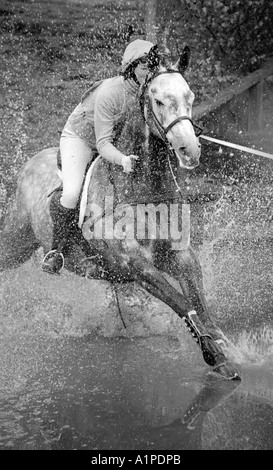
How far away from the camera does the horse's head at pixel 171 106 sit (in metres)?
5.14

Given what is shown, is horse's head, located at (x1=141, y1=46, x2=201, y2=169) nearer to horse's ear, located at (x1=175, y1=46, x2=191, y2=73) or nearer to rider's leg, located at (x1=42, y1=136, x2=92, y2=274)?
horse's ear, located at (x1=175, y1=46, x2=191, y2=73)

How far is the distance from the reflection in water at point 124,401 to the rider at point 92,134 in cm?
75

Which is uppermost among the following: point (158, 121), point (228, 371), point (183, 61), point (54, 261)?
point (183, 61)

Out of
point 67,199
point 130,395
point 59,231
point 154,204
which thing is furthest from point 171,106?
point 130,395

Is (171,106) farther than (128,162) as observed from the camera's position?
No

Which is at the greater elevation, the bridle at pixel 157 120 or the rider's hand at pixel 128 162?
the bridle at pixel 157 120

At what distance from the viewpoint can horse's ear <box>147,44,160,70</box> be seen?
5.35 metres

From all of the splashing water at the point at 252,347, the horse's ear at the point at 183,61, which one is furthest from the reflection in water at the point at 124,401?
the horse's ear at the point at 183,61

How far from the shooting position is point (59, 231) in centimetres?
627

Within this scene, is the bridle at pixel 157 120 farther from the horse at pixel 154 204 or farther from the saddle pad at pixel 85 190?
the saddle pad at pixel 85 190

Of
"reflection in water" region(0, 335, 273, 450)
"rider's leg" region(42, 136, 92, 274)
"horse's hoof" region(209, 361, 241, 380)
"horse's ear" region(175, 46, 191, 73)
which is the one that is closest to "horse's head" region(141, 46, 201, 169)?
"horse's ear" region(175, 46, 191, 73)

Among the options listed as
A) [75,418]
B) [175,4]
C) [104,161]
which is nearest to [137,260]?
[104,161]

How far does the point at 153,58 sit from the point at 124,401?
2153 millimetres

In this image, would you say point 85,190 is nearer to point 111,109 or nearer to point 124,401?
point 111,109
